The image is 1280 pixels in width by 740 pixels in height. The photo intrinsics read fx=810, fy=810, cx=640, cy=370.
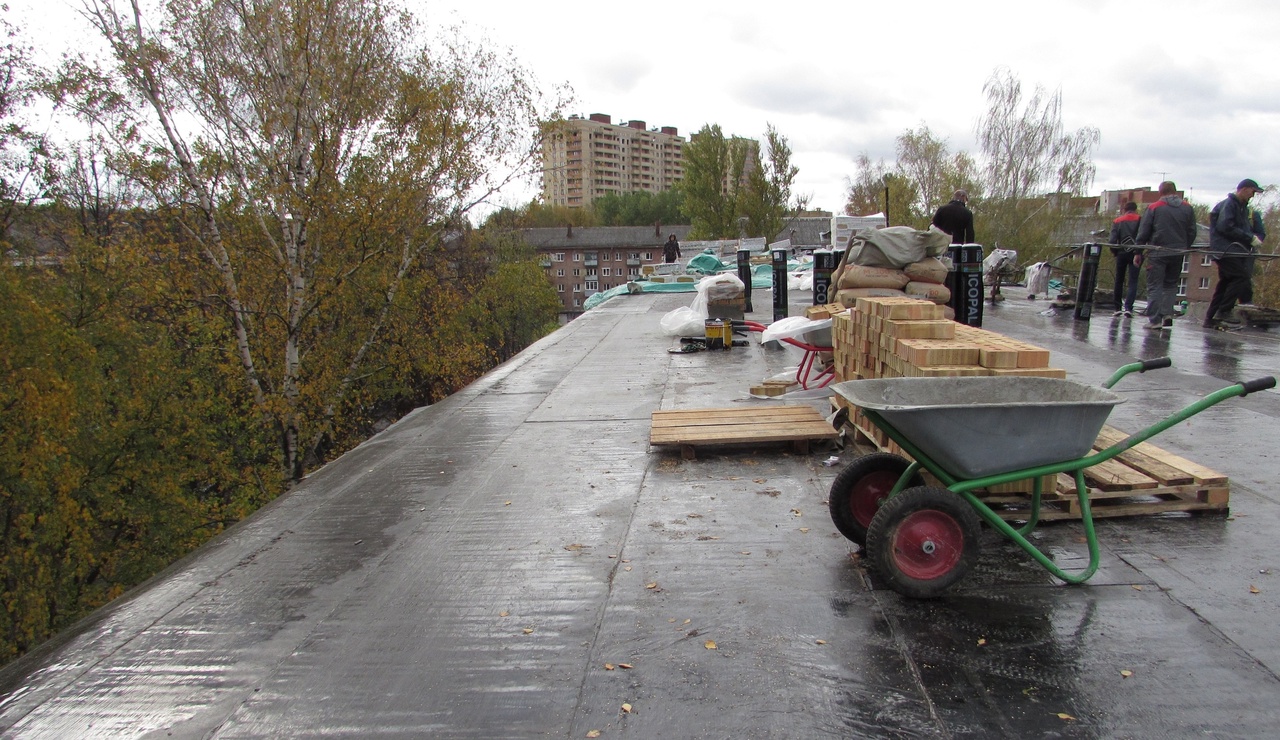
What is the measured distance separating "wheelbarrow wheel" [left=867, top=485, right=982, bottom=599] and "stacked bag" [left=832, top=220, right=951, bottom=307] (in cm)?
556

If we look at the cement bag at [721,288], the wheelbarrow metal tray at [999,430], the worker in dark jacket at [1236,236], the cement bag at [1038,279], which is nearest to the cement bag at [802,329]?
the wheelbarrow metal tray at [999,430]

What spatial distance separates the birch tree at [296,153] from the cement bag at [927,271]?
1355 cm

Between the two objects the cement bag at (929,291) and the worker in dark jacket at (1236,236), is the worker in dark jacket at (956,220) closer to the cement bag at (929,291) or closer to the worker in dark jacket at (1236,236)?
the cement bag at (929,291)

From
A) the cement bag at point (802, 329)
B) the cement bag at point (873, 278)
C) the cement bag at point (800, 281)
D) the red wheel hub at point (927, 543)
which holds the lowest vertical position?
the cement bag at point (800, 281)

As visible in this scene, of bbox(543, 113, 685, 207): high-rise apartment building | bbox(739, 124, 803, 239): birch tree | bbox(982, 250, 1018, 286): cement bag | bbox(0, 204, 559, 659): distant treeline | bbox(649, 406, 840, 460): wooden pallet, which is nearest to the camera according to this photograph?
bbox(649, 406, 840, 460): wooden pallet

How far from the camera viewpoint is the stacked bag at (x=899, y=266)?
865 cm

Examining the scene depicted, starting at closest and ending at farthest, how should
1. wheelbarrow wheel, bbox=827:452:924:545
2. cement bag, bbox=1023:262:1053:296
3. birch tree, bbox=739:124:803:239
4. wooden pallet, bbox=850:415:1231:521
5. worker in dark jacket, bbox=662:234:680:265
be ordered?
wheelbarrow wheel, bbox=827:452:924:545, wooden pallet, bbox=850:415:1231:521, cement bag, bbox=1023:262:1053:296, worker in dark jacket, bbox=662:234:680:265, birch tree, bbox=739:124:803:239

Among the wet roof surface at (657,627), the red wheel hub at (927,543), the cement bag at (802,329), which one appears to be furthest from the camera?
the cement bag at (802,329)

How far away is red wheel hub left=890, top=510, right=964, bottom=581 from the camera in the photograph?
325cm

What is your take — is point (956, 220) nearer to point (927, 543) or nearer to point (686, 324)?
point (686, 324)

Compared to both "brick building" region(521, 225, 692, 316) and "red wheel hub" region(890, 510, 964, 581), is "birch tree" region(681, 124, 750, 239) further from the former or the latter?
"red wheel hub" region(890, 510, 964, 581)

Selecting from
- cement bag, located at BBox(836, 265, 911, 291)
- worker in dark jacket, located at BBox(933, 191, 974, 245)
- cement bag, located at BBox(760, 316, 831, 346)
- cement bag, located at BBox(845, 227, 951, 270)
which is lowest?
cement bag, located at BBox(760, 316, 831, 346)

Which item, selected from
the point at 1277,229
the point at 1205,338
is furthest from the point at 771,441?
the point at 1277,229

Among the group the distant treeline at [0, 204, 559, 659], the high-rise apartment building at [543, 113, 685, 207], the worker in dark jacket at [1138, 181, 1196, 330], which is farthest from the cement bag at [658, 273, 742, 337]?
the high-rise apartment building at [543, 113, 685, 207]
